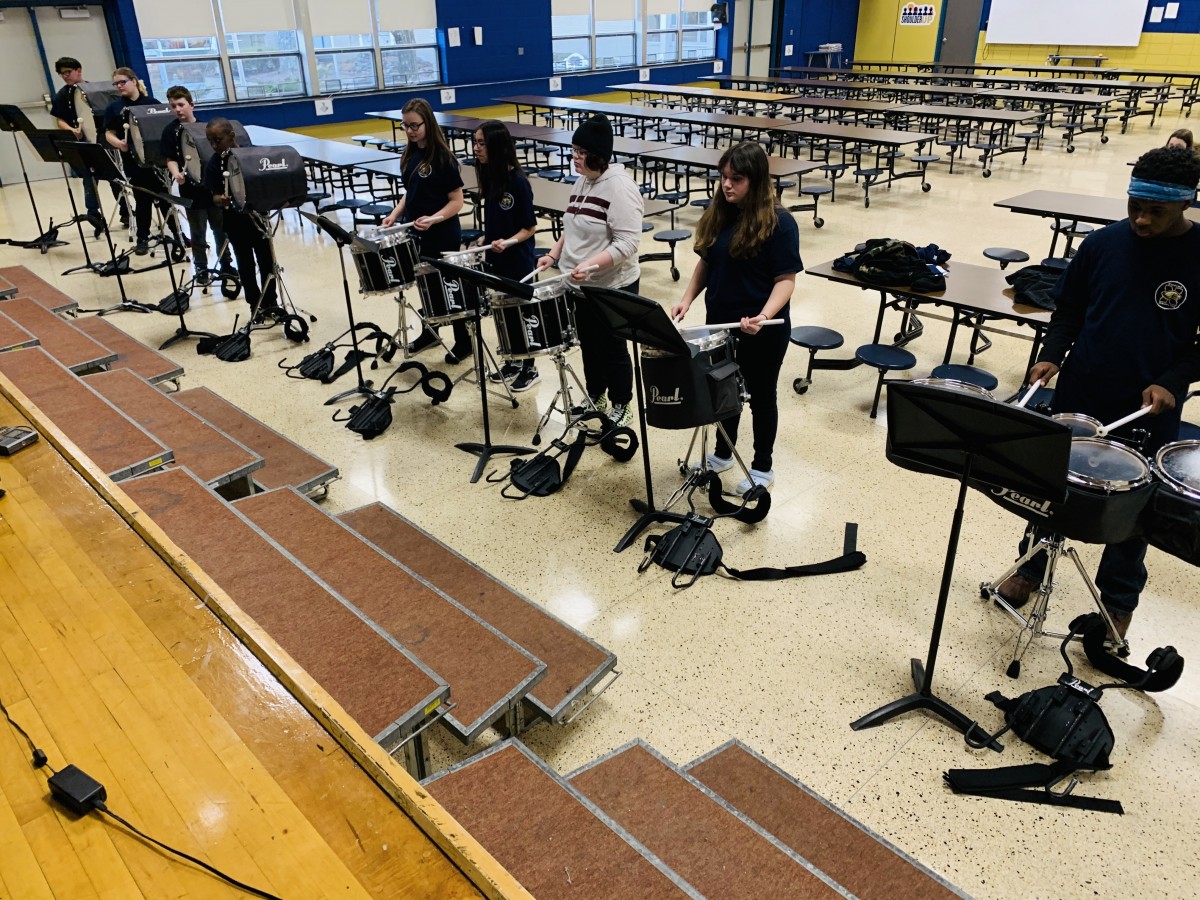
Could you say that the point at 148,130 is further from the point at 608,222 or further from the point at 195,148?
the point at 608,222

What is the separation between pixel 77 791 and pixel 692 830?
1446mm

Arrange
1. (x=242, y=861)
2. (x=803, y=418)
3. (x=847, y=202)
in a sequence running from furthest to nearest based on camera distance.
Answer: (x=847, y=202) < (x=803, y=418) < (x=242, y=861)

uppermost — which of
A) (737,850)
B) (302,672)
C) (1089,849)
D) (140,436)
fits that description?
(302,672)

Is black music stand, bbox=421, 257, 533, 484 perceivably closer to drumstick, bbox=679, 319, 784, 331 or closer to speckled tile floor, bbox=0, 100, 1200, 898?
speckled tile floor, bbox=0, 100, 1200, 898

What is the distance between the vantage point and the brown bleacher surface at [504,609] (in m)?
2.80

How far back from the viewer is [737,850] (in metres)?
2.14

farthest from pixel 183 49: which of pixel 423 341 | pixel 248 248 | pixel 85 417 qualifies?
pixel 85 417

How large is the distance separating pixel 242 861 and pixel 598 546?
93.3 inches

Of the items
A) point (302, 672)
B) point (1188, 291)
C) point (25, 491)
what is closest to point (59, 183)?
point (25, 491)

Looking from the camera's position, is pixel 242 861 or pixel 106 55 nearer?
pixel 242 861

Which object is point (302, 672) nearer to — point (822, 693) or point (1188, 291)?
→ point (822, 693)

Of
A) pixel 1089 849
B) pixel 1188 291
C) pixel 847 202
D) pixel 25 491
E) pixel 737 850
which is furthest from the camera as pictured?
pixel 847 202

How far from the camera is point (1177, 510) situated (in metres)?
2.36

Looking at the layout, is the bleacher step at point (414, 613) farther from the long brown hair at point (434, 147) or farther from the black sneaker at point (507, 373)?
the long brown hair at point (434, 147)
